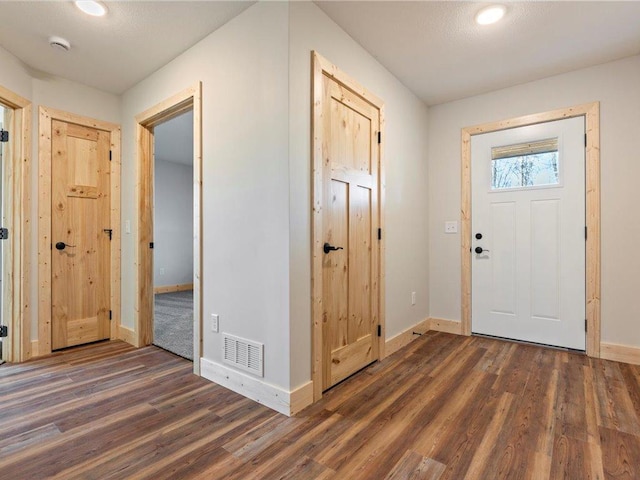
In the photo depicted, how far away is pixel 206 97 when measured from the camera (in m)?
2.49

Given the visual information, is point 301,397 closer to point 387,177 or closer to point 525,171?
point 387,177

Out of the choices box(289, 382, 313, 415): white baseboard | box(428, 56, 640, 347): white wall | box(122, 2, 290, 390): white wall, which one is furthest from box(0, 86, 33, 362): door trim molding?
box(428, 56, 640, 347): white wall

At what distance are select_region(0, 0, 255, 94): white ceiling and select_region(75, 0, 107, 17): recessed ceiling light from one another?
0.04 metres

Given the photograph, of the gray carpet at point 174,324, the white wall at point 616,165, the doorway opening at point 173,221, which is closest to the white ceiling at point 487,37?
the white wall at point 616,165

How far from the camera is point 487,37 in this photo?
2500 millimetres

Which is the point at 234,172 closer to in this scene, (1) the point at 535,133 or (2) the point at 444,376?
(2) the point at 444,376

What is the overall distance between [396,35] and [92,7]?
→ 2.08m

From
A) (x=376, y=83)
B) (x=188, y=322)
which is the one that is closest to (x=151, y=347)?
(x=188, y=322)

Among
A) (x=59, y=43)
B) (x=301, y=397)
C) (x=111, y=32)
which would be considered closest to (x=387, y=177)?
(x=301, y=397)

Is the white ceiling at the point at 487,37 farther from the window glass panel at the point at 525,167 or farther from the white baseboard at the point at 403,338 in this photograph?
the white baseboard at the point at 403,338

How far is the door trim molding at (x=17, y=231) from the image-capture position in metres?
Result: 2.82

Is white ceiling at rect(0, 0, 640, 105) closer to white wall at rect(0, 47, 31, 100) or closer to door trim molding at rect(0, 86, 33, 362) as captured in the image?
white wall at rect(0, 47, 31, 100)

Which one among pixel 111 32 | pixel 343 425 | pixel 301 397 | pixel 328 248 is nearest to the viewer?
pixel 343 425

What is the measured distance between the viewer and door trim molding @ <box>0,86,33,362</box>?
2818 mm
